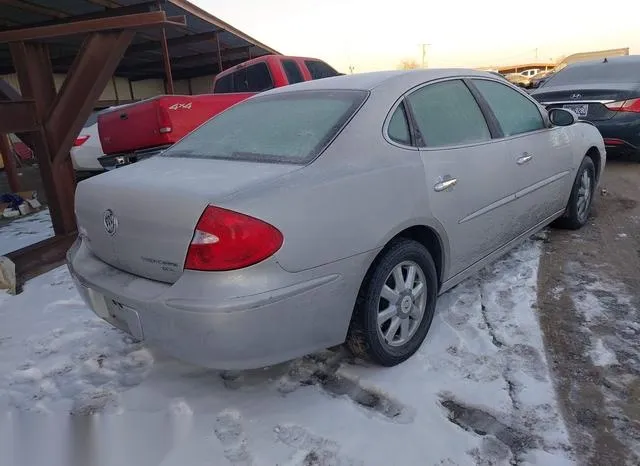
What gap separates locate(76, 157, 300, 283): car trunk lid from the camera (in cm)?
205

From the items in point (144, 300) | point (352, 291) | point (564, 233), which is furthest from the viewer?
point (564, 233)

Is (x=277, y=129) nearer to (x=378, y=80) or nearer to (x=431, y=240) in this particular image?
(x=378, y=80)

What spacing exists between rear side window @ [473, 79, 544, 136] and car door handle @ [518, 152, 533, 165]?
17 centimetres

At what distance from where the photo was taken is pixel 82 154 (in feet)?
29.6

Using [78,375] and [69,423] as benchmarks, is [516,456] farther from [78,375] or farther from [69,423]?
[78,375]

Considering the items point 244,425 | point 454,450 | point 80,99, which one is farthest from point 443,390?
point 80,99

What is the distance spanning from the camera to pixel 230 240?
1948 mm

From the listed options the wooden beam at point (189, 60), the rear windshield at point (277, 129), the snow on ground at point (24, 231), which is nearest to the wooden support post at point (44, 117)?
the snow on ground at point (24, 231)

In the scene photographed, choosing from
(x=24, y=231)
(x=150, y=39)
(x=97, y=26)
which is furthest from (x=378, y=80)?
(x=150, y=39)

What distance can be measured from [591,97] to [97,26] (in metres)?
6.08

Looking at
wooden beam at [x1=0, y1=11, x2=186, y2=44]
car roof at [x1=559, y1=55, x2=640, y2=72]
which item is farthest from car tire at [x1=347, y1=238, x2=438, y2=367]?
car roof at [x1=559, y1=55, x2=640, y2=72]

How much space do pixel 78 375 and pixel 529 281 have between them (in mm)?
2971

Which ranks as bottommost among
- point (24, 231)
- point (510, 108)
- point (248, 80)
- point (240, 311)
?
point (24, 231)

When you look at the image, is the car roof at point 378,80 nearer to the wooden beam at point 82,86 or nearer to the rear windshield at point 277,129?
the rear windshield at point 277,129
